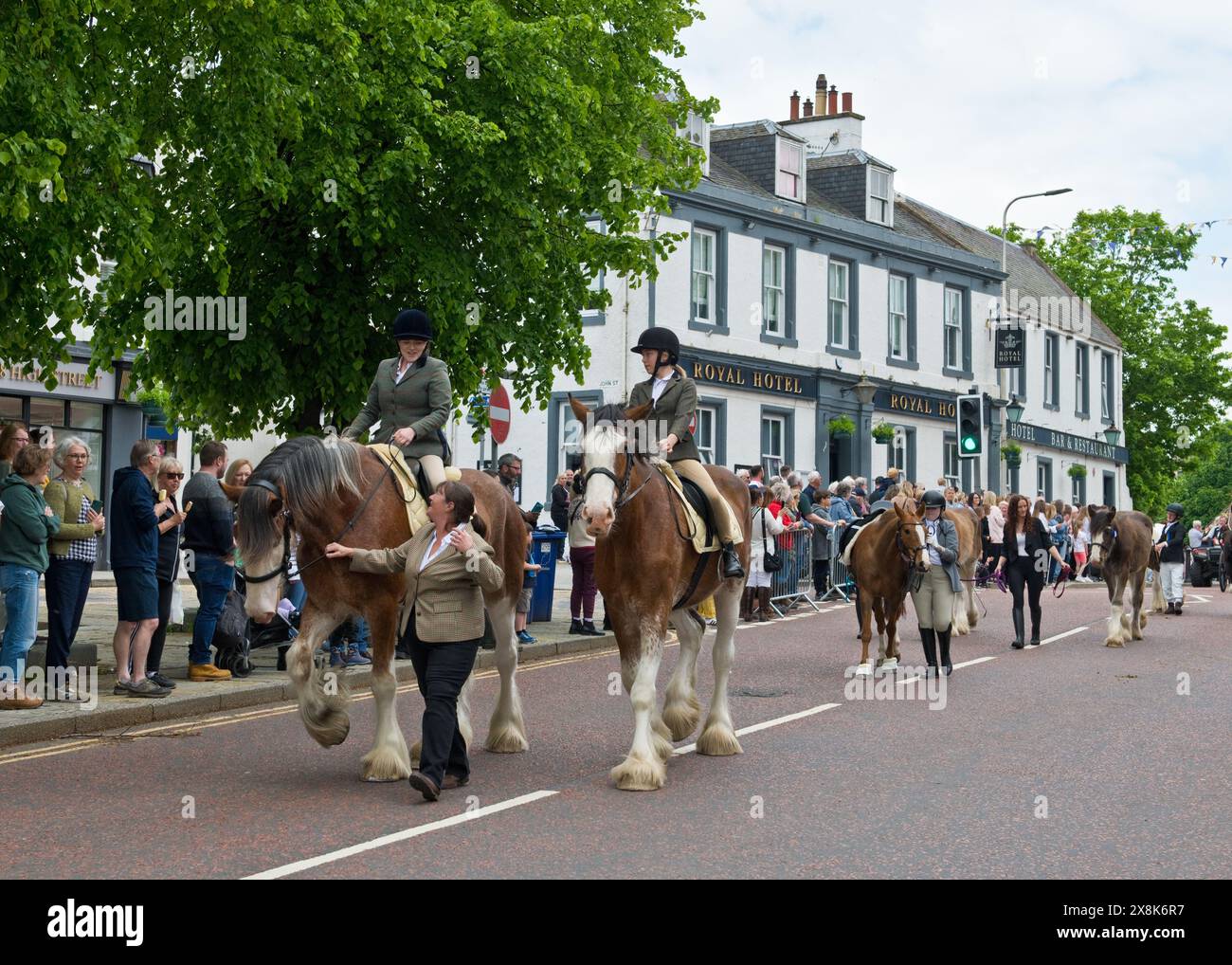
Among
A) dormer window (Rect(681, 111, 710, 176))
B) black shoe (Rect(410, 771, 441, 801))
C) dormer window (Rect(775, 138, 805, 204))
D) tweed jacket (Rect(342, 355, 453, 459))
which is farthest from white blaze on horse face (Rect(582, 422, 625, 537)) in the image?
dormer window (Rect(775, 138, 805, 204))

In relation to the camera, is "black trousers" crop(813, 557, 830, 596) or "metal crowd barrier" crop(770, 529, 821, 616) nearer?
"metal crowd barrier" crop(770, 529, 821, 616)

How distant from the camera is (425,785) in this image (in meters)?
7.86

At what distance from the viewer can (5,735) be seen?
399 inches

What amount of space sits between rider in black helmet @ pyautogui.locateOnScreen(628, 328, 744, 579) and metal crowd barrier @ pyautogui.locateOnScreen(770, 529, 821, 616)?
1208 cm

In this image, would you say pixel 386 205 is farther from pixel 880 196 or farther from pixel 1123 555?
pixel 880 196

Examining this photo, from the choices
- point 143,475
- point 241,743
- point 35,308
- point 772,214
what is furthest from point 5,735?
point 772,214

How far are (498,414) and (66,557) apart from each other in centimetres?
591

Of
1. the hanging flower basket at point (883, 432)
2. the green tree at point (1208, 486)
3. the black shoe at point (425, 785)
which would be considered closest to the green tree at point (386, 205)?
the black shoe at point (425, 785)

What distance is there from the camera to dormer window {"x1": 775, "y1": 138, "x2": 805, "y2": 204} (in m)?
36.9

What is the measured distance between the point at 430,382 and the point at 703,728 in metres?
3.00

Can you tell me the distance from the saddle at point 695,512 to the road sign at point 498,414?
6.54 m

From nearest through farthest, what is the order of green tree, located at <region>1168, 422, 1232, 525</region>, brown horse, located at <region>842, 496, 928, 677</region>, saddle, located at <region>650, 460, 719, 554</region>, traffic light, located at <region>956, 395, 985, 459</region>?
saddle, located at <region>650, 460, 719, 554</region>
brown horse, located at <region>842, 496, 928, 677</region>
traffic light, located at <region>956, 395, 985, 459</region>
green tree, located at <region>1168, 422, 1232, 525</region>

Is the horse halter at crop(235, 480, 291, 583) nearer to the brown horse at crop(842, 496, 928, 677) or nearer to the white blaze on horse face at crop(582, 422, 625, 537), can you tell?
the white blaze on horse face at crop(582, 422, 625, 537)

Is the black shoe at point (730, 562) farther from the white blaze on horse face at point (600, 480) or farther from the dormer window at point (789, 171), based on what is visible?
the dormer window at point (789, 171)
